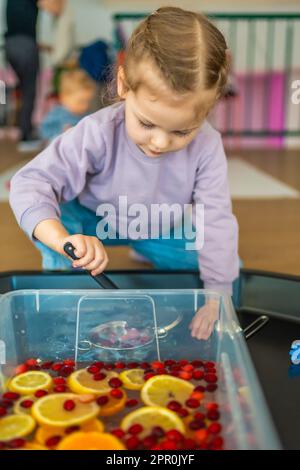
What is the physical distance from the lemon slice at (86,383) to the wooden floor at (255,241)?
537mm

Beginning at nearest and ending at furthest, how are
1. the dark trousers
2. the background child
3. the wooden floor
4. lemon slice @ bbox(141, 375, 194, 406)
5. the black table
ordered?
lemon slice @ bbox(141, 375, 194, 406), the black table, the wooden floor, the background child, the dark trousers

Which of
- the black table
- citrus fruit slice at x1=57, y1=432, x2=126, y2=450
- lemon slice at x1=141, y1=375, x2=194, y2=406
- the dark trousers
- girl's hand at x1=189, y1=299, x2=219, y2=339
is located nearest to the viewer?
citrus fruit slice at x1=57, y1=432, x2=126, y2=450

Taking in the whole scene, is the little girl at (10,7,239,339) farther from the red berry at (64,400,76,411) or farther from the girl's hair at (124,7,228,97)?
the red berry at (64,400,76,411)

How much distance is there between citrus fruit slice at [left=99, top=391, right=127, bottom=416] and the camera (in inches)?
23.5

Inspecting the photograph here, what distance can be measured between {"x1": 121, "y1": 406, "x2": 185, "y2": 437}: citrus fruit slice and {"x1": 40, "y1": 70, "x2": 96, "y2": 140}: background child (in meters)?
1.50

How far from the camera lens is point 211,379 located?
66 centimetres

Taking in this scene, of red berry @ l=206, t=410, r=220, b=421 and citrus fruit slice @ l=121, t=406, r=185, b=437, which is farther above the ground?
citrus fruit slice @ l=121, t=406, r=185, b=437

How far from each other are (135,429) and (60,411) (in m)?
0.09

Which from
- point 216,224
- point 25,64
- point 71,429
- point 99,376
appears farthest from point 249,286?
point 25,64

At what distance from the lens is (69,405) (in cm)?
58

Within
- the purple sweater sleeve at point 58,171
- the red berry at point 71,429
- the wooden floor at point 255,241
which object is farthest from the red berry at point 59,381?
Answer: the wooden floor at point 255,241

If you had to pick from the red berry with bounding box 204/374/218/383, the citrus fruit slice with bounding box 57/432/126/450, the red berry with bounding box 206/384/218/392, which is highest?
the citrus fruit slice with bounding box 57/432/126/450

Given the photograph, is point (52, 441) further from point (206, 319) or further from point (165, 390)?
point (206, 319)

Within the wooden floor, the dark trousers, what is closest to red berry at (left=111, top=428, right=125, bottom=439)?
the wooden floor
